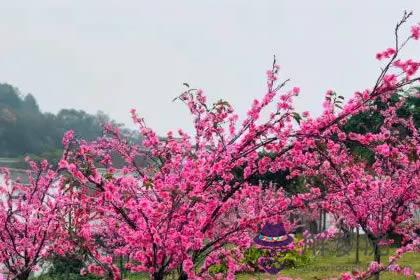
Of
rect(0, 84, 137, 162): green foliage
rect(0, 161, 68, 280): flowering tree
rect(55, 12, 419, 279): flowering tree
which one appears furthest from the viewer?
rect(0, 84, 137, 162): green foliage

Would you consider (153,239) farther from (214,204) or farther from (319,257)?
(319,257)

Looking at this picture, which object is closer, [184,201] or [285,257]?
[184,201]

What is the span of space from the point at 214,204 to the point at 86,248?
5.01ft

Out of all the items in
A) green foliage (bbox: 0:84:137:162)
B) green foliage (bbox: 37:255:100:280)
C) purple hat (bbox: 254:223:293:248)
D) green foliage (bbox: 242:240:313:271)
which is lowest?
green foliage (bbox: 37:255:100:280)

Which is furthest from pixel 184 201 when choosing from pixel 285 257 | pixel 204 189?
pixel 285 257

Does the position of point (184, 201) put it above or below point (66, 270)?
above

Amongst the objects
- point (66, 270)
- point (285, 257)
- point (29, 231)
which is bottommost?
point (66, 270)

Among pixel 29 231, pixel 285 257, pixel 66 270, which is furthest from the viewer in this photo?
pixel 285 257

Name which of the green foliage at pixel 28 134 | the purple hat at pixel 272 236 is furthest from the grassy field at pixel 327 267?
the green foliage at pixel 28 134

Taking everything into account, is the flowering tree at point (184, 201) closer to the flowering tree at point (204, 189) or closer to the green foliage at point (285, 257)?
the flowering tree at point (204, 189)

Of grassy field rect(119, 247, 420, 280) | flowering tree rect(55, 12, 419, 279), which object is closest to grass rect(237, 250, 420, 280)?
grassy field rect(119, 247, 420, 280)

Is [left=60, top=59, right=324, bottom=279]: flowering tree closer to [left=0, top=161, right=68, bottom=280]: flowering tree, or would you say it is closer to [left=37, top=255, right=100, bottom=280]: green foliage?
[left=0, top=161, right=68, bottom=280]: flowering tree

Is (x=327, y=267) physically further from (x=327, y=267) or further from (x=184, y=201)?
(x=184, y=201)

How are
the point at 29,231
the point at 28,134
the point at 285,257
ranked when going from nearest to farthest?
the point at 29,231, the point at 285,257, the point at 28,134
